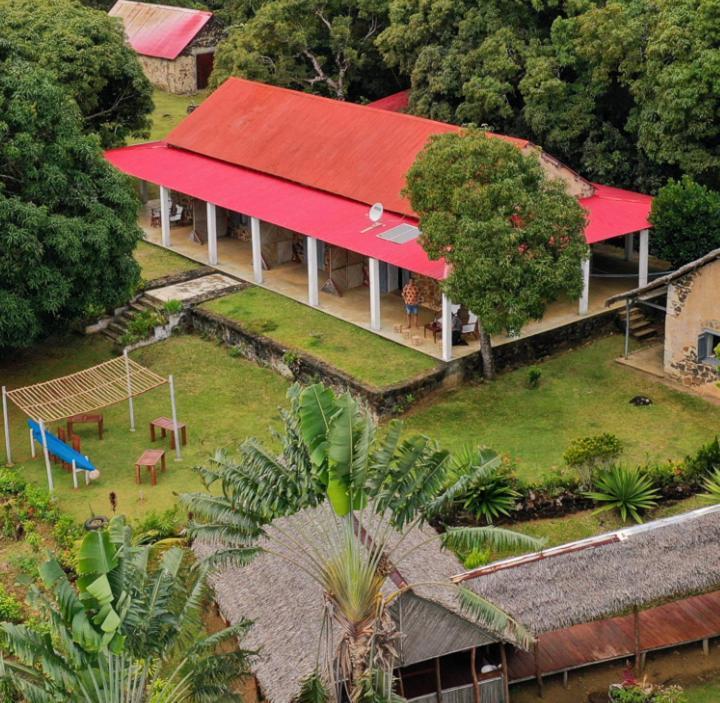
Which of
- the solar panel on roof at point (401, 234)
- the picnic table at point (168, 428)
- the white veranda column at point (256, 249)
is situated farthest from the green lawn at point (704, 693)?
the white veranda column at point (256, 249)

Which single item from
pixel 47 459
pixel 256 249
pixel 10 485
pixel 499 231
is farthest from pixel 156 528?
pixel 256 249

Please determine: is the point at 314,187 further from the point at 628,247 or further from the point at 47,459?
the point at 47,459

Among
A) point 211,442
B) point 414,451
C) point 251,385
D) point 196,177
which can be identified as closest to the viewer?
point 414,451

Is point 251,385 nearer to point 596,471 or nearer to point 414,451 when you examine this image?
point 596,471

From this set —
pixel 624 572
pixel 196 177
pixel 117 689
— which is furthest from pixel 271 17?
pixel 117 689

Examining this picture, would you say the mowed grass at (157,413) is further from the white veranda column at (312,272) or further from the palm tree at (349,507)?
the palm tree at (349,507)

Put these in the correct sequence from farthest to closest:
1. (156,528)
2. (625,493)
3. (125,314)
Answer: (125,314) < (625,493) < (156,528)
